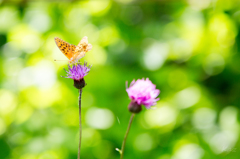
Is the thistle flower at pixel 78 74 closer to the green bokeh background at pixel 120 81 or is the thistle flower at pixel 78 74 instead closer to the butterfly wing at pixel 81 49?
the butterfly wing at pixel 81 49

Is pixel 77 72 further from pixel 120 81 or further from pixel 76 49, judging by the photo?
pixel 120 81

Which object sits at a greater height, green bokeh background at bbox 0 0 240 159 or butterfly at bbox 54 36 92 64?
green bokeh background at bbox 0 0 240 159

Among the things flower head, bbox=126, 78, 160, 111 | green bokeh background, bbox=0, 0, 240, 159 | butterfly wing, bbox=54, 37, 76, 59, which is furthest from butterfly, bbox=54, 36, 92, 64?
→ green bokeh background, bbox=0, 0, 240, 159

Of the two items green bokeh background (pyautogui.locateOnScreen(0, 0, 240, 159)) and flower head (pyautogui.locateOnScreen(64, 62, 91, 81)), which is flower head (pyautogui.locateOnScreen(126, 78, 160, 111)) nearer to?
flower head (pyautogui.locateOnScreen(64, 62, 91, 81))

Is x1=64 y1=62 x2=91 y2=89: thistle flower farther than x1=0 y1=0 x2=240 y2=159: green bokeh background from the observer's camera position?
No

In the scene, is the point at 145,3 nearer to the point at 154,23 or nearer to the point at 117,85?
the point at 154,23

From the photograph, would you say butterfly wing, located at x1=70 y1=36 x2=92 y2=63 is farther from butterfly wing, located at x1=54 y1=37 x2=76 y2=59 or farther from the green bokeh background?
the green bokeh background

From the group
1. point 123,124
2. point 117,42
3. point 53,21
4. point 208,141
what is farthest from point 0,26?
point 208,141

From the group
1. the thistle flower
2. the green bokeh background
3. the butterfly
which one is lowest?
the thistle flower
